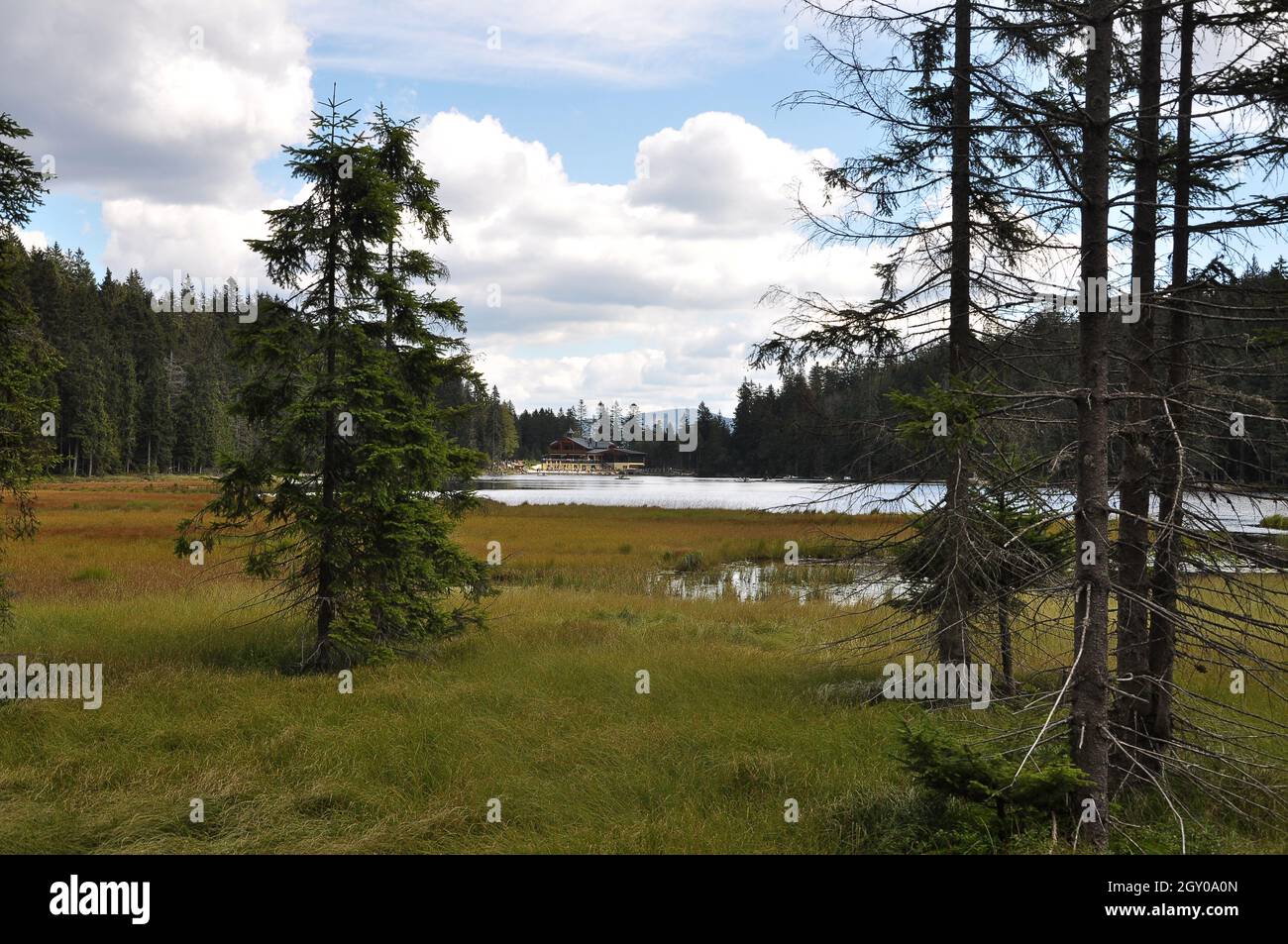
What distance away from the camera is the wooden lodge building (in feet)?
497

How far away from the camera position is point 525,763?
782 centimetres

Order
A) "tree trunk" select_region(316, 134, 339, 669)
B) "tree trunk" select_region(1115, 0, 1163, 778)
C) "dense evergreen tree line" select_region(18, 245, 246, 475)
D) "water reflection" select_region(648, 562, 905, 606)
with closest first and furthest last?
"tree trunk" select_region(1115, 0, 1163, 778)
"tree trunk" select_region(316, 134, 339, 669)
"water reflection" select_region(648, 562, 905, 606)
"dense evergreen tree line" select_region(18, 245, 246, 475)

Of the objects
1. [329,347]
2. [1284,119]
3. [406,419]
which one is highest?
[1284,119]

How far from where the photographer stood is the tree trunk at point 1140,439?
21.9 ft

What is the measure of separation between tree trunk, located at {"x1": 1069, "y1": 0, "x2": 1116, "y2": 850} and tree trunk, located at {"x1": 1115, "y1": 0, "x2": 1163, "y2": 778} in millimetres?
1440

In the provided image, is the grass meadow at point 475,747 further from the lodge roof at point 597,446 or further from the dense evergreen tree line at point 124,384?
the lodge roof at point 597,446

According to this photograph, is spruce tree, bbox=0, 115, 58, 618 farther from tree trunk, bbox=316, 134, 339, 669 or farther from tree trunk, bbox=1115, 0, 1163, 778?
tree trunk, bbox=1115, 0, 1163, 778

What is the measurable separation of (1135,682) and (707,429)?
130682 mm

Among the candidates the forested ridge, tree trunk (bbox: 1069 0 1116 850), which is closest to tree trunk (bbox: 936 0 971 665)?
the forested ridge

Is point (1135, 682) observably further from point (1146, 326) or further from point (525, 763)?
point (525, 763)

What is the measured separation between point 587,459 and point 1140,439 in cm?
14864

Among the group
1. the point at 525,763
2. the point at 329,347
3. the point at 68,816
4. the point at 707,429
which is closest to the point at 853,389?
the point at 525,763

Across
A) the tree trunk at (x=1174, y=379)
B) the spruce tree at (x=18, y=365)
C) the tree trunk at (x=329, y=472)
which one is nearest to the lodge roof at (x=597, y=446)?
the tree trunk at (x=329, y=472)

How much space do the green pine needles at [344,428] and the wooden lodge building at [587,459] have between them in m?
134
